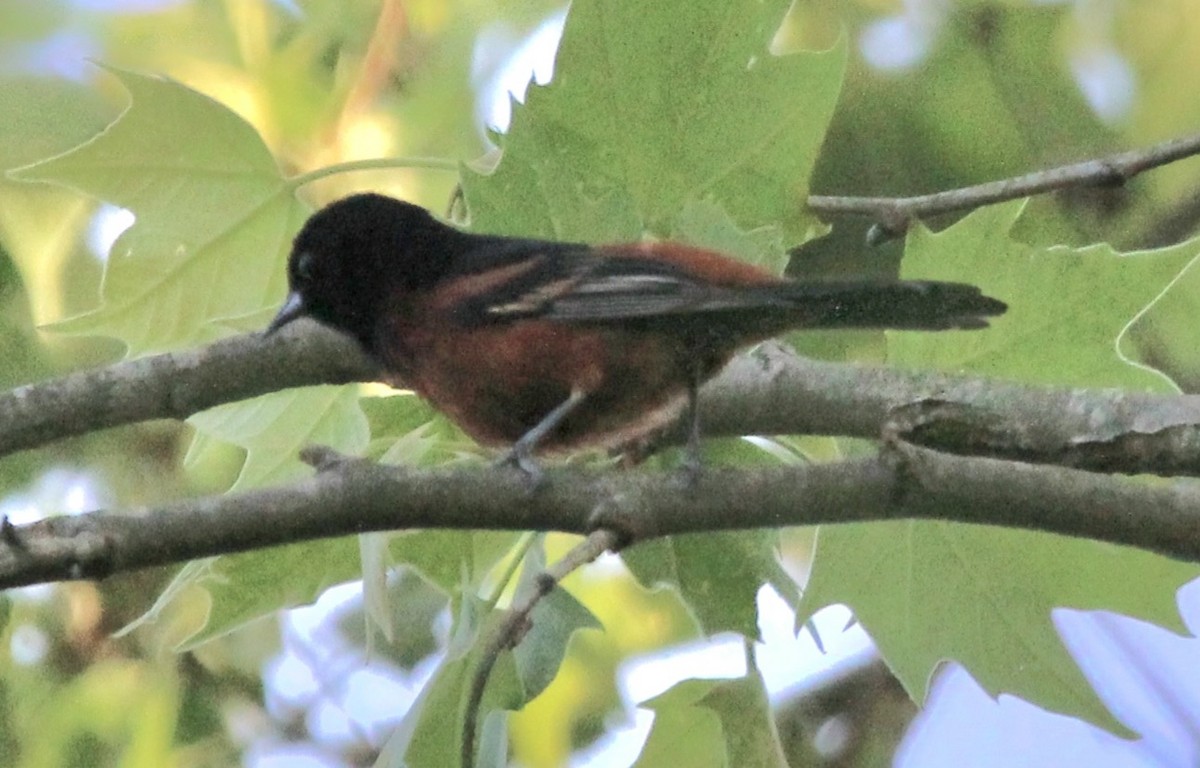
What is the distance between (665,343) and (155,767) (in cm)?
77

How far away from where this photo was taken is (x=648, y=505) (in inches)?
31.8

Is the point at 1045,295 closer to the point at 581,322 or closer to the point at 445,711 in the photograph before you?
the point at 581,322

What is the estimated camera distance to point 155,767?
144 cm

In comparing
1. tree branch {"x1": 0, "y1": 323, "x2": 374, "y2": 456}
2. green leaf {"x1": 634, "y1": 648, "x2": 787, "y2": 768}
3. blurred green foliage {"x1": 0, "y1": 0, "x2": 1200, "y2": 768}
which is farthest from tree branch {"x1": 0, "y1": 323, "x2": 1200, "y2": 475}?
green leaf {"x1": 634, "y1": 648, "x2": 787, "y2": 768}

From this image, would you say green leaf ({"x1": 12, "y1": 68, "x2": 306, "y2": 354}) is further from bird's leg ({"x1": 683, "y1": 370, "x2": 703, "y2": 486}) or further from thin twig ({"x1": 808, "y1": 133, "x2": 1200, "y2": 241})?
thin twig ({"x1": 808, "y1": 133, "x2": 1200, "y2": 241})

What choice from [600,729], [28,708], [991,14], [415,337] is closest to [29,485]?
[28,708]

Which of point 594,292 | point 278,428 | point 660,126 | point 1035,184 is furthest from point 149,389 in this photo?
point 1035,184

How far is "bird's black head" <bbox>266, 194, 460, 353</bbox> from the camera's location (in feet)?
4.06

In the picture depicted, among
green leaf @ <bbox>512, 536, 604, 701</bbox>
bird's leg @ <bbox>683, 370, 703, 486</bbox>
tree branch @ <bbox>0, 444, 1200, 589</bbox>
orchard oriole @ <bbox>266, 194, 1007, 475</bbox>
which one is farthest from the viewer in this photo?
green leaf @ <bbox>512, 536, 604, 701</bbox>

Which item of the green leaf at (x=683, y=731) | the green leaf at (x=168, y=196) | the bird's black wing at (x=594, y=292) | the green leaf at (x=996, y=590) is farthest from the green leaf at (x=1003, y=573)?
the green leaf at (x=168, y=196)

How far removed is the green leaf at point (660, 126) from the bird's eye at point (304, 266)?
0.70ft

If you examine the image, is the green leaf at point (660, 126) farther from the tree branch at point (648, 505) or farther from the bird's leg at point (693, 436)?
the tree branch at point (648, 505)

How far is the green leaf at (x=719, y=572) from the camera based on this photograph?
1.15m

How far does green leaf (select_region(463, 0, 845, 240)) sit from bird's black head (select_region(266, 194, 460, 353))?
185 millimetres
